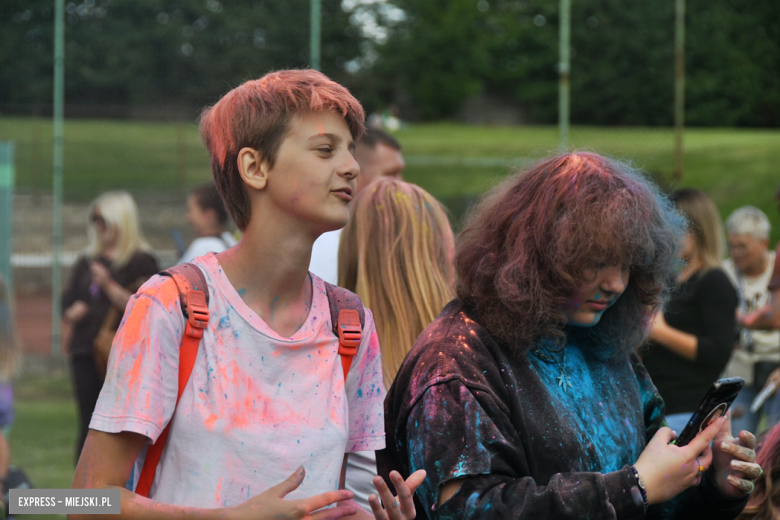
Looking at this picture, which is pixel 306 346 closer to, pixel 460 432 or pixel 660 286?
pixel 460 432

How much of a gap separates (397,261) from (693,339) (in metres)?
2.12

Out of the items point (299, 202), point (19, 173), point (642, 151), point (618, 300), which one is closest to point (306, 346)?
point (299, 202)

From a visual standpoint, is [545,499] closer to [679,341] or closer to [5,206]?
[679,341]

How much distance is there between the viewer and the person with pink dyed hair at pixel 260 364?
1.43 m

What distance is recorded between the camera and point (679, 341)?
155 inches

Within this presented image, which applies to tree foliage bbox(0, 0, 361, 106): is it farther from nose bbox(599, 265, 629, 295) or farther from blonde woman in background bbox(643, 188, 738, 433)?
nose bbox(599, 265, 629, 295)

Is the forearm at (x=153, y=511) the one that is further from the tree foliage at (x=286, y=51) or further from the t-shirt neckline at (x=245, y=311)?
the tree foliage at (x=286, y=51)

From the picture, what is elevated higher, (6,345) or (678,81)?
(678,81)

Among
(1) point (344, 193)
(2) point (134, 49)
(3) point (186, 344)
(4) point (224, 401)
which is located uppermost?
(2) point (134, 49)

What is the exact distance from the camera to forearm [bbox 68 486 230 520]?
1.40 meters

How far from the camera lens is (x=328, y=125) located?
1.63 m

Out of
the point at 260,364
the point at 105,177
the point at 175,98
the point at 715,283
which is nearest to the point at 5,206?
the point at 105,177

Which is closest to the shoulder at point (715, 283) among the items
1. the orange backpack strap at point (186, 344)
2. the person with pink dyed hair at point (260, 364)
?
the person with pink dyed hair at point (260, 364)

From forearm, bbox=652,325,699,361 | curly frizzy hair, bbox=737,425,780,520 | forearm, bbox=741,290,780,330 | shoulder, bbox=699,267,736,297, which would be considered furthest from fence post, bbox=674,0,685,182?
curly frizzy hair, bbox=737,425,780,520
